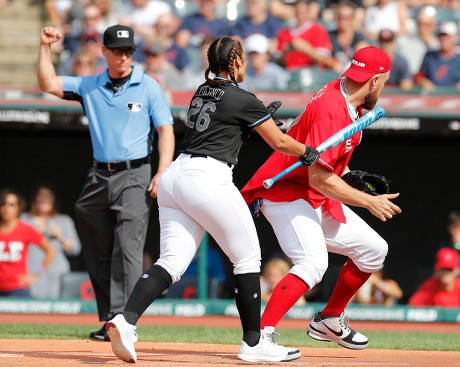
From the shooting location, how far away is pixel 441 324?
8406 millimetres

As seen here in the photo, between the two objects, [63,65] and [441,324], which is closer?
[441,324]

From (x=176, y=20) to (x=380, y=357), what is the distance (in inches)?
267

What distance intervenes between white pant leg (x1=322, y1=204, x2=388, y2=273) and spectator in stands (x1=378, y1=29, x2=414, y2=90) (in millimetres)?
4854

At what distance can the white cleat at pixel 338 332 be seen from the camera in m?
5.19

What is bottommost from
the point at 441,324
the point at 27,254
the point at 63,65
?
the point at 441,324

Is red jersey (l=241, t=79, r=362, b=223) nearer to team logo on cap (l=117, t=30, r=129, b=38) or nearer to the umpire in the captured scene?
the umpire

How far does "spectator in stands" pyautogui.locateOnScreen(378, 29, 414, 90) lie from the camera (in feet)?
31.8

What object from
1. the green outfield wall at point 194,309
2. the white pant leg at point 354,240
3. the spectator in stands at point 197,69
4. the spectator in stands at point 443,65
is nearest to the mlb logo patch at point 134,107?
the white pant leg at point 354,240

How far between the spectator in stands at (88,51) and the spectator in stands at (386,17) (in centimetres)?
305

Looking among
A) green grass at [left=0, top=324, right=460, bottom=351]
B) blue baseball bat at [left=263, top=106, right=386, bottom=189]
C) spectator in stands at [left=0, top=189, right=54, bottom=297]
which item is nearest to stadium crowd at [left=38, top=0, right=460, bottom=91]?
spectator in stands at [left=0, top=189, right=54, bottom=297]

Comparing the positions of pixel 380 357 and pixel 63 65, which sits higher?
pixel 63 65

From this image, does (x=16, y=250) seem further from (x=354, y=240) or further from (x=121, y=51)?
(x=354, y=240)

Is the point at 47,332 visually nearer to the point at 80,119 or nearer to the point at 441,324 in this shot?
the point at 80,119

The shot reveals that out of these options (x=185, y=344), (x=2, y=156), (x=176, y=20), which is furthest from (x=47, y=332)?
(x=176, y=20)
